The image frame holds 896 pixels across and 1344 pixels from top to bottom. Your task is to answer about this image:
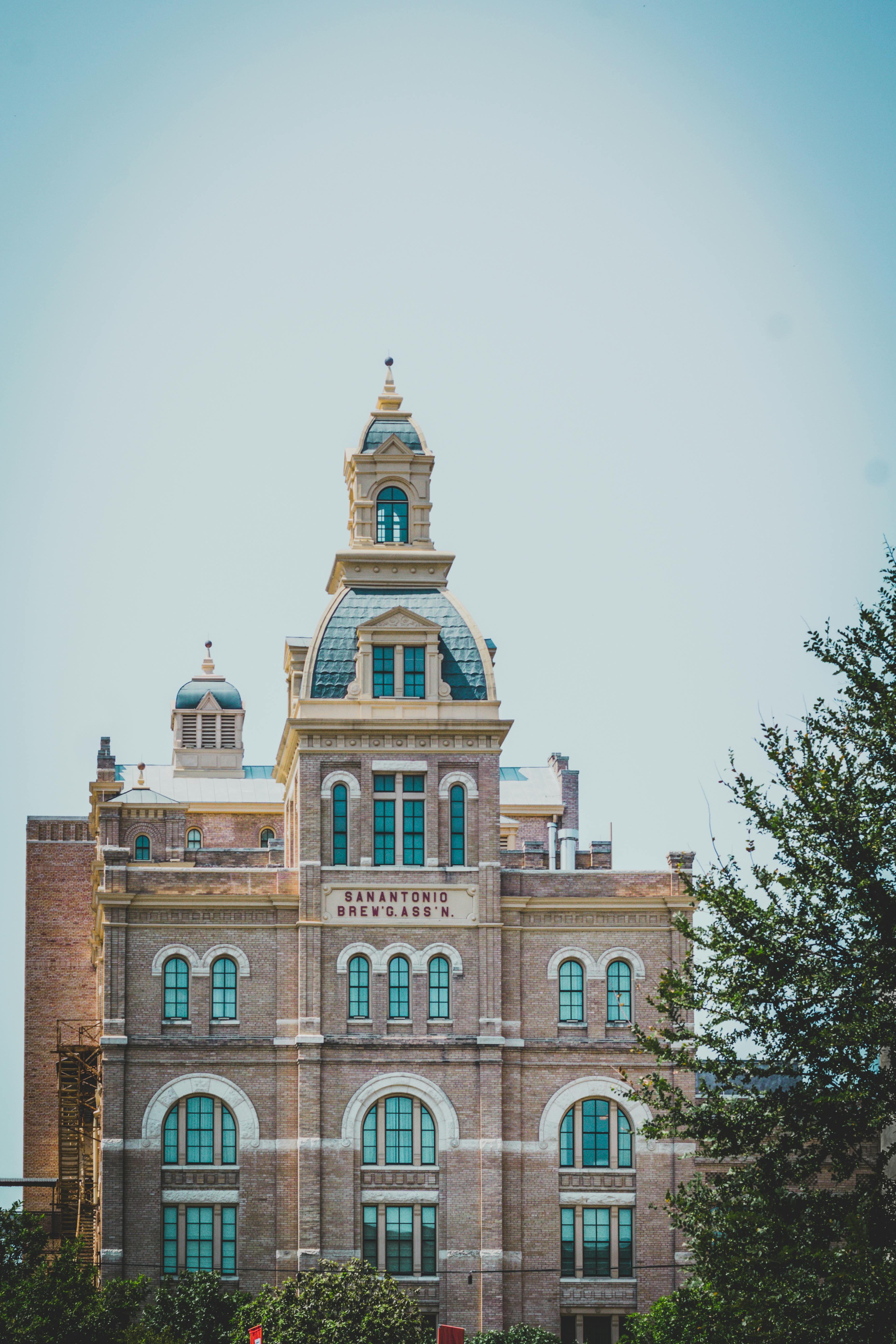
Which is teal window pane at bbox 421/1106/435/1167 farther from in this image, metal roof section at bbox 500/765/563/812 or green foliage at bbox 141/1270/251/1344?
metal roof section at bbox 500/765/563/812

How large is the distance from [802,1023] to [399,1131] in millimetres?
22756

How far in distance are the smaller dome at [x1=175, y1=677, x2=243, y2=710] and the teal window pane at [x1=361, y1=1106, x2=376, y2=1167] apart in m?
30.6

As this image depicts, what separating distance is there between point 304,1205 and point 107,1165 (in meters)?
5.71

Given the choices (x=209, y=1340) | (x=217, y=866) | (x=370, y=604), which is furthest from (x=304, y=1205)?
(x=370, y=604)

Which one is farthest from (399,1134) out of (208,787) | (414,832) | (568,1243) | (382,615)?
(208,787)

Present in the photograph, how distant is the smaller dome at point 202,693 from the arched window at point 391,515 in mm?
23914

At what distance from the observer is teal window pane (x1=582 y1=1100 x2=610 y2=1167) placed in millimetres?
62719

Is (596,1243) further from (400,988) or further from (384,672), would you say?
(384,672)

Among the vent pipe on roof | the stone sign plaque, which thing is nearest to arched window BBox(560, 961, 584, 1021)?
the stone sign plaque

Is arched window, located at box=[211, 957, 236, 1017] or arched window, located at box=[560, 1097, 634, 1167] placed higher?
arched window, located at box=[211, 957, 236, 1017]

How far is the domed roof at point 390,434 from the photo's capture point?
68125 mm

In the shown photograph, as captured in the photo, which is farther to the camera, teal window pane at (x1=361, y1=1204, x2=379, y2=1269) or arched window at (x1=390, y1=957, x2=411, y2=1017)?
arched window at (x1=390, y1=957, x2=411, y2=1017)

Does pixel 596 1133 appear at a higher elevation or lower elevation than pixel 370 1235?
higher

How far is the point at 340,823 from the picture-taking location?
6391 centimetres
